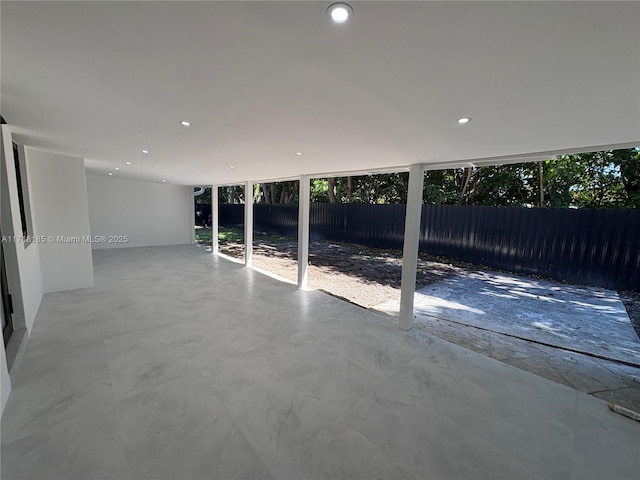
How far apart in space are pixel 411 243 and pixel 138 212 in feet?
28.8

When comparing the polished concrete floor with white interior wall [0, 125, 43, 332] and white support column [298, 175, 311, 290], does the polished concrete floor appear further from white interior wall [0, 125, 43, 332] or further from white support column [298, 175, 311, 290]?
white support column [298, 175, 311, 290]

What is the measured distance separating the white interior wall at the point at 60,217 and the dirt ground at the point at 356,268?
3.54 m

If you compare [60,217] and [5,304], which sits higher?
[60,217]

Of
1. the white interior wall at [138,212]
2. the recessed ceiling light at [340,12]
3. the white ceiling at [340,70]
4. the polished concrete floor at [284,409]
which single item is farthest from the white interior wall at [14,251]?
the white interior wall at [138,212]

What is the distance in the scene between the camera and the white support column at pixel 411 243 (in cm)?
329

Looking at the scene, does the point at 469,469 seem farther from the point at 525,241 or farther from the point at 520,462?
the point at 525,241

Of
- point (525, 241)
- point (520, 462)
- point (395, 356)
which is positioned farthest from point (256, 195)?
point (520, 462)

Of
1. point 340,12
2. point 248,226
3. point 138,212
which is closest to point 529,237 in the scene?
point 248,226

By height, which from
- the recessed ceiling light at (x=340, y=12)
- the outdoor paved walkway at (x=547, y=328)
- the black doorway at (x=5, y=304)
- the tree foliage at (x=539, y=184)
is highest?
the tree foliage at (x=539, y=184)

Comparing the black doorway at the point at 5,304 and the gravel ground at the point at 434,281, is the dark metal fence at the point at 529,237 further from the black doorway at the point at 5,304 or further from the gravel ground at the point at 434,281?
the black doorway at the point at 5,304

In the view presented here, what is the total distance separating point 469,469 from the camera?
154cm

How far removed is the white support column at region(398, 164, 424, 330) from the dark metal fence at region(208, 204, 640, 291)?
16.2 feet

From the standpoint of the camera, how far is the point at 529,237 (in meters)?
6.34

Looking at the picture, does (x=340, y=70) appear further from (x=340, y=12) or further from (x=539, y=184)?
(x=539, y=184)
